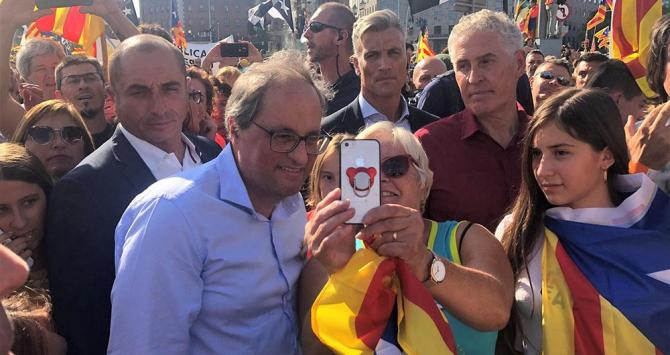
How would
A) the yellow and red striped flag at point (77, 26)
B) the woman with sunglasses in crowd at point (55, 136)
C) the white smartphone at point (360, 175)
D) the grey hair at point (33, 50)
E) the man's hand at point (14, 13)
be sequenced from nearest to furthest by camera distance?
the white smartphone at point (360, 175), the woman with sunglasses in crowd at point (55, 136), the man's hand at point (14, 13), the grey hair at point (33, 50), the yellow and red striped flag at point (77, 26)

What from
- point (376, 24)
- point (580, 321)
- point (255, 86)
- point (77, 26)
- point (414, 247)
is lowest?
point (580, 321)

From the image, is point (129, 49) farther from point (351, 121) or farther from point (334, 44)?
point (334, 44)

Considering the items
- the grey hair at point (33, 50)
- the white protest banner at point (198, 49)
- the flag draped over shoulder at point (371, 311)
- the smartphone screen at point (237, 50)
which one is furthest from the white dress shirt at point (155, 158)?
the white protest banner at point (198, 49)

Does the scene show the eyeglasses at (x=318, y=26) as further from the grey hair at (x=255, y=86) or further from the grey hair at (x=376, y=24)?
the grey hair at (x=255, y=86)

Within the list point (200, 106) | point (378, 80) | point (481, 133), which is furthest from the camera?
point (200, 106)

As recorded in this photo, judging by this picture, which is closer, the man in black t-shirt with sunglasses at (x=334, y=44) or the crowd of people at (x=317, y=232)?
the crowd of people at (x=317, y=232)

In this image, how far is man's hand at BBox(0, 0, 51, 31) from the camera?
11.4 ft

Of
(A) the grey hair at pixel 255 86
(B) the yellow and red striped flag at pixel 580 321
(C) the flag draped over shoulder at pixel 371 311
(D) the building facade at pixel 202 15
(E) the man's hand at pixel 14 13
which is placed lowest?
(B) the yellow and red striped flag at pixel 580 321

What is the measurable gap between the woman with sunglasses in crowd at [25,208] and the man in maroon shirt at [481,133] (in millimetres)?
1715

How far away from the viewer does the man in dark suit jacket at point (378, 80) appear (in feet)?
13.3

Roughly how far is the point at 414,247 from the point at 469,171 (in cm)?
132

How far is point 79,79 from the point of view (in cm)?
428

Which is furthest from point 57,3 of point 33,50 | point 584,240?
point 584,240

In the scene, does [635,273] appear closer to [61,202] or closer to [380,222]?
[380,222]
